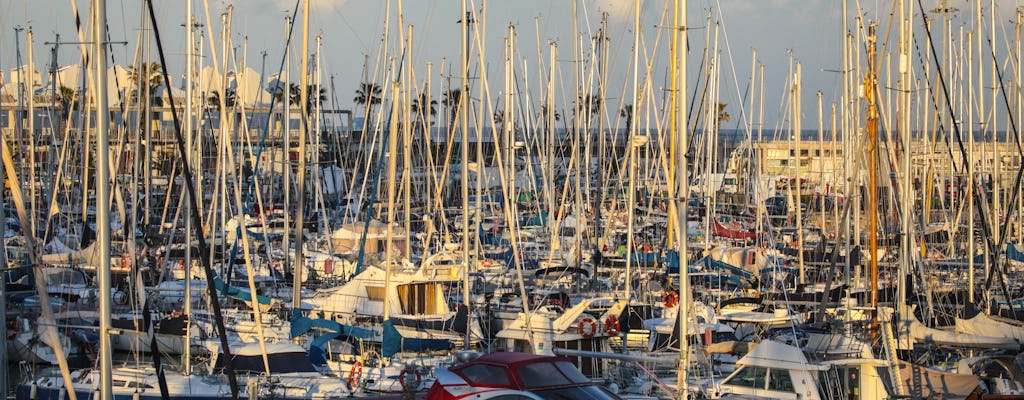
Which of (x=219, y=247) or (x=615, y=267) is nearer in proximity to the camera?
(x=615, y=267)

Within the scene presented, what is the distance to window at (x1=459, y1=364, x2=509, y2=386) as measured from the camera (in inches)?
602

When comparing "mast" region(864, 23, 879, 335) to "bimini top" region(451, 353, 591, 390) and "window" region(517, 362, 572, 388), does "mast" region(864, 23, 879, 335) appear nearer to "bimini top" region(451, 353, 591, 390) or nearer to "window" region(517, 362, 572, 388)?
"bimini top" region(451, 353, 591, 390)

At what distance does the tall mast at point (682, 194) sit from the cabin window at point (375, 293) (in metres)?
8.76

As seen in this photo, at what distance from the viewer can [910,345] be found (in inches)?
859

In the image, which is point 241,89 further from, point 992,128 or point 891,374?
point 891,374

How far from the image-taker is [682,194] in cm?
1855

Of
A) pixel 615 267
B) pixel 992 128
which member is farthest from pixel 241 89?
pixel 992 128

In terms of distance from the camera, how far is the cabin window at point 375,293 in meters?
26.6

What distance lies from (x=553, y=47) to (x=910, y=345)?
27.3m

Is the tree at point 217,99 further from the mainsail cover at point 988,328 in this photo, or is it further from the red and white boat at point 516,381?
the red and white boat at point 516,381

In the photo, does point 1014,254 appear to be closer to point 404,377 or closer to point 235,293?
point 404,377

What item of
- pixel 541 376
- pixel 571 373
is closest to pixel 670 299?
pixel 571 373

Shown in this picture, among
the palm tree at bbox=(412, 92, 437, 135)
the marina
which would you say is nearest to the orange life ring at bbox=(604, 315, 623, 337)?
the marina

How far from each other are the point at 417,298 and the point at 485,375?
1099 centimetres
